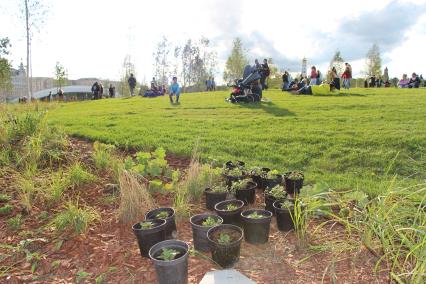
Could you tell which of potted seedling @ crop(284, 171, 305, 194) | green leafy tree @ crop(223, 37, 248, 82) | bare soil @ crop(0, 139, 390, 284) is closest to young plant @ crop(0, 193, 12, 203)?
bare soil @ crop(0, 139, 390, 284)

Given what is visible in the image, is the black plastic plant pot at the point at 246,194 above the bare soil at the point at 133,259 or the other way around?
above

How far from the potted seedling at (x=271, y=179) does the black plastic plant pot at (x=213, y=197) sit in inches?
26.7

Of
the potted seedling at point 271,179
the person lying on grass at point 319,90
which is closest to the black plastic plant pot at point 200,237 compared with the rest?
the potted seedling at point 271,179

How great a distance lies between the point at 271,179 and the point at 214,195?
86 cm

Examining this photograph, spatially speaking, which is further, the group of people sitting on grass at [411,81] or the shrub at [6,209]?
the group of people sitting on grass at [411,81]

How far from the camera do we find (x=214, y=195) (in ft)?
12.3

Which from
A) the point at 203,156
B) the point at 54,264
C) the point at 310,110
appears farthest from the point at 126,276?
the point at 310,110

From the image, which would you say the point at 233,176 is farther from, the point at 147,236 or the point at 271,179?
the point at 147,236

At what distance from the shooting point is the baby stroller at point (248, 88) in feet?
41.5

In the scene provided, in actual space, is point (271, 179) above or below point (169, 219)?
above

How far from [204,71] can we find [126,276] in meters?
54.4

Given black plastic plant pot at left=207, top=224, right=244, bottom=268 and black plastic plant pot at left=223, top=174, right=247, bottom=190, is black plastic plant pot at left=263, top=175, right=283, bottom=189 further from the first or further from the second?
black plastic plant pot at left=207, top=224, right=244, bottom=268

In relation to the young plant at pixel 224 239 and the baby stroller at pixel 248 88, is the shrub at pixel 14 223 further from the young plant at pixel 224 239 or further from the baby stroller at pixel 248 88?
the baby stroller at pixel 248 88

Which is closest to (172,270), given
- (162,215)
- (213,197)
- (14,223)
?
(162,215)
